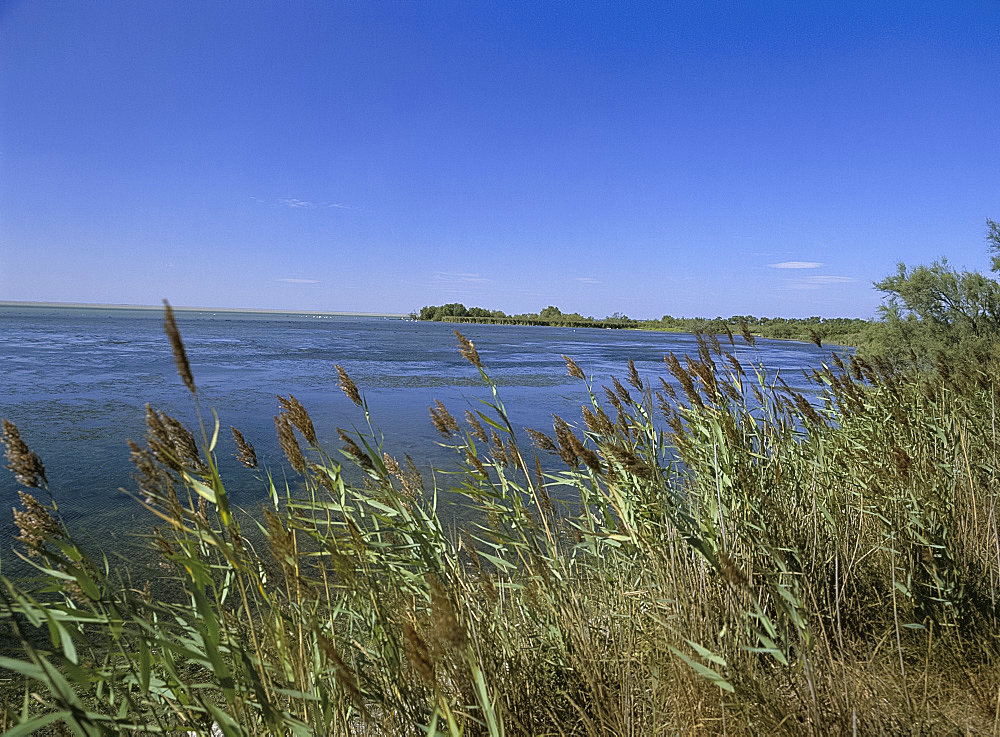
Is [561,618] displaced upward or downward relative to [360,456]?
downward

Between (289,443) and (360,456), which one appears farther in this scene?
(360,456)

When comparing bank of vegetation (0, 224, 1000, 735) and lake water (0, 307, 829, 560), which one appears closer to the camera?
bank of vegetation (0, 224, 1000, 735)

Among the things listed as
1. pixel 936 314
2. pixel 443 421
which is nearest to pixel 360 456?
pixel 443 421

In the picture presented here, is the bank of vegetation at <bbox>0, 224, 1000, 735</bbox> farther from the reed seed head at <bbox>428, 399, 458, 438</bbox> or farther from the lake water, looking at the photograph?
the lake water

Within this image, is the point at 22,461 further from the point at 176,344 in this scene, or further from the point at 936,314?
the point at 936,314

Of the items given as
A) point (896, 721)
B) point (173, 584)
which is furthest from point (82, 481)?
point (896, 721)

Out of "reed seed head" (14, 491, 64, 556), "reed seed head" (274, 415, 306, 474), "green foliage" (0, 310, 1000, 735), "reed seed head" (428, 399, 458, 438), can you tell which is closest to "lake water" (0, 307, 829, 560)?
"reed seed head" (428, 399, 458, 438)

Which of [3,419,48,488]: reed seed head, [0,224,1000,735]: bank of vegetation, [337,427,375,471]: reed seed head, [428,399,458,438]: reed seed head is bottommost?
[0,224,1000,735]: bank of vegetation

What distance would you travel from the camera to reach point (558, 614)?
6.37ft

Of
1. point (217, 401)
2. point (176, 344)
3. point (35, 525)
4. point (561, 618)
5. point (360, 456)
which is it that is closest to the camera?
point (176, 344)

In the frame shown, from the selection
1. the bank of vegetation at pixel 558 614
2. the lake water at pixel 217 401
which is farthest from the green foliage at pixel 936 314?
the bank of vegetation at pixel 558 614

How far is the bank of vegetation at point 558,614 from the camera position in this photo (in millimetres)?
1297

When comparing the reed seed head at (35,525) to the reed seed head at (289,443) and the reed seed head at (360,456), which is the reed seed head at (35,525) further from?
the reed seed head at (360,456)

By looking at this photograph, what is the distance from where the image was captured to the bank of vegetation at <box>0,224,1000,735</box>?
1.30 meters
